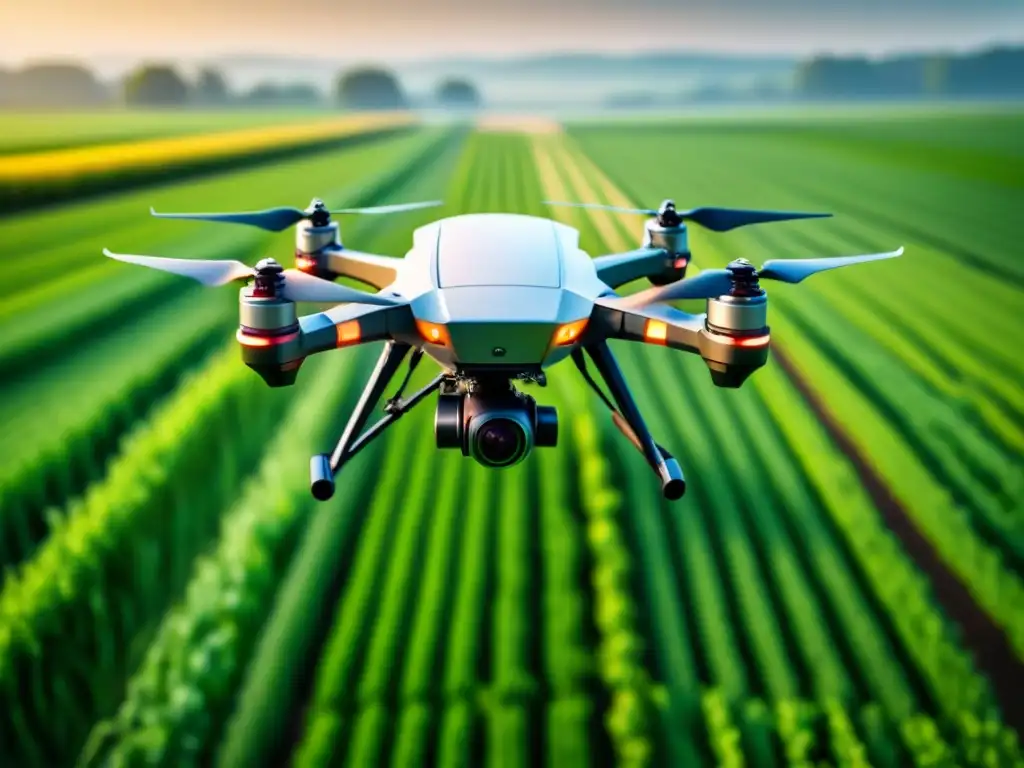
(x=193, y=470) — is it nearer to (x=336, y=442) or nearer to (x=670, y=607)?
(x=670, y=607)

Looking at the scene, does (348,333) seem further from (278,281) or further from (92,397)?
(92,397)

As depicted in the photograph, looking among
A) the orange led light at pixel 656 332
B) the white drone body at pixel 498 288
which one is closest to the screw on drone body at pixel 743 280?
the orange led light at pixel 656 332

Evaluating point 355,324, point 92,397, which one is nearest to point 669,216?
point 355,324

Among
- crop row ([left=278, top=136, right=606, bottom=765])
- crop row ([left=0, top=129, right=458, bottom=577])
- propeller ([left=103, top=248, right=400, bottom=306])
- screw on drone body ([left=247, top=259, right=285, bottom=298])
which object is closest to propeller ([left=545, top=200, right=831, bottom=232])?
propeller ([left=103, top=248, right=400, bottom=306])

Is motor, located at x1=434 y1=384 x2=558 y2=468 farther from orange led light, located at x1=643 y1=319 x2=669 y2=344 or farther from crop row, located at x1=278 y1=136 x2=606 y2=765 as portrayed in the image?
crop row, located at x1=278 y1=136 x2=606 y2=765

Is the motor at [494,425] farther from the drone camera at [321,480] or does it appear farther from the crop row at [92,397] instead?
the crop row at [92,397]

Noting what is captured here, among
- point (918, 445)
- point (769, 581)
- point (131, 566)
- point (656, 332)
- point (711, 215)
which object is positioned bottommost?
point (769, 581)
